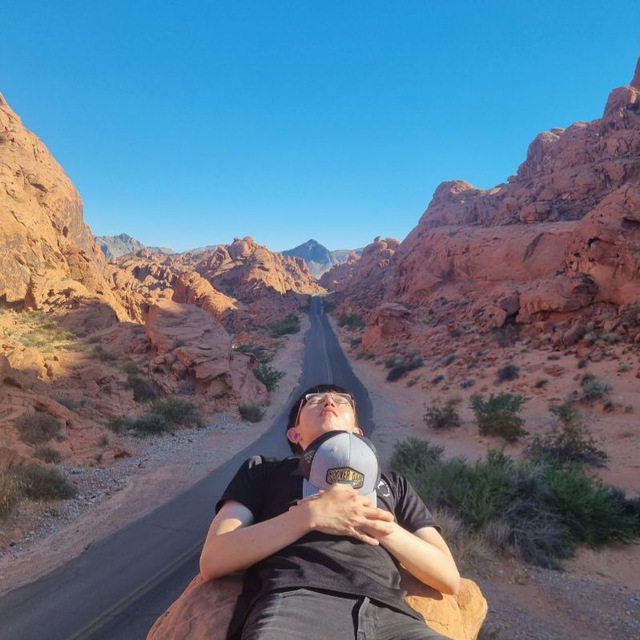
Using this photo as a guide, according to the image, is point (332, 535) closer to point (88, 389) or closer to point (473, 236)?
point (88, 389)

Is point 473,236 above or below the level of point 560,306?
above

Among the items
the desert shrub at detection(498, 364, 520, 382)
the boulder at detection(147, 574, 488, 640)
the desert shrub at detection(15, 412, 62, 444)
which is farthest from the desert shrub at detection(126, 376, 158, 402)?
the desert shrub at detection(498, 364, 520, 382)

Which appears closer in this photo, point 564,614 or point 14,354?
point 564,614

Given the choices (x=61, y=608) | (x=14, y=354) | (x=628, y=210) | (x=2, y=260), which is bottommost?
(x=61, y=608)

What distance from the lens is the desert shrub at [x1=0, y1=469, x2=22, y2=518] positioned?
646 centimetres

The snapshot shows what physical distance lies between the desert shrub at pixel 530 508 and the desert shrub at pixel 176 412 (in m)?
9.39

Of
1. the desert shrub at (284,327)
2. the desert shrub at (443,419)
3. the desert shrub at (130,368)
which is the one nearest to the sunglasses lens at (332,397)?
the desert shrub at (443,419)

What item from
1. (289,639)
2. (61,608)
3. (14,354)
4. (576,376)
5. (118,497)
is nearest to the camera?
(289,639)

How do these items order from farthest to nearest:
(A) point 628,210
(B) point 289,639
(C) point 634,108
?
→ (C) point 634,108
(A) point 628,210
(B) point 289,639

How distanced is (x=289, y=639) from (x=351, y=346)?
3627 centimetres

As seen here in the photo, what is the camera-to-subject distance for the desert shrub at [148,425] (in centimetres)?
1223

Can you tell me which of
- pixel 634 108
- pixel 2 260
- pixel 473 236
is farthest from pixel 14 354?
pixel 634 108

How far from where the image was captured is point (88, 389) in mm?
13281

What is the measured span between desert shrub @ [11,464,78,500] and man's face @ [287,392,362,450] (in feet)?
22.7
